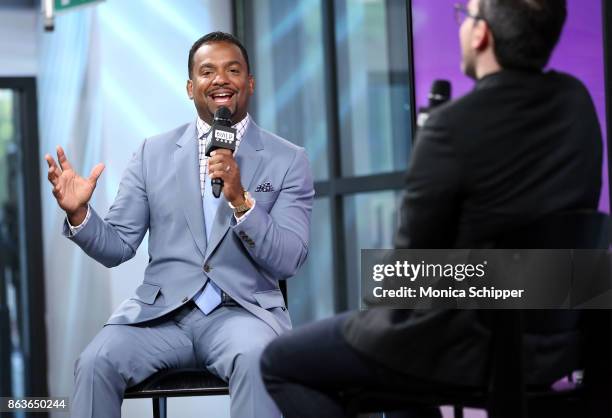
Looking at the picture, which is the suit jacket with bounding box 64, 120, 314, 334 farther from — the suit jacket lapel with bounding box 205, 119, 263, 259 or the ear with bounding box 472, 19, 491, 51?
the ear with bounding box 472, 19, 491, 51

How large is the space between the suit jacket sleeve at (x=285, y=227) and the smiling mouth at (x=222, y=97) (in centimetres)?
23

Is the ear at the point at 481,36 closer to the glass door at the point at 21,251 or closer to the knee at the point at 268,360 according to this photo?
the knee at the point at 268,360

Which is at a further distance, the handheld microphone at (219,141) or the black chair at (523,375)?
the handheld microphone at (219,141)

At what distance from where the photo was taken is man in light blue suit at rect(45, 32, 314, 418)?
2.33 metres

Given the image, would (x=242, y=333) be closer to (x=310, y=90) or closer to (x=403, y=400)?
(x=403, y=400)

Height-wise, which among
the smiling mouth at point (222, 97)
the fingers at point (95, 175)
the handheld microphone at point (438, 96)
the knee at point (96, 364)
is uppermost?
the smiling mouth at point (222, 97)

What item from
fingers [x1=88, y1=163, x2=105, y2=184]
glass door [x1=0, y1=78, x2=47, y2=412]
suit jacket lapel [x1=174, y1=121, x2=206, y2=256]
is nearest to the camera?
fingers [x1=88, y1=163, x2=105, y2=184]

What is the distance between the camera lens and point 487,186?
5.26ft

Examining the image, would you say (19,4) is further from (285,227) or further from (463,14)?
(463,14)

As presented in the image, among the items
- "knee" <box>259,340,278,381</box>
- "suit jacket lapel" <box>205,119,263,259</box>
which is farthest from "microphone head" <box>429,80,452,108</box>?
"suit jacket lapel" <box>205,119,263,259</box>

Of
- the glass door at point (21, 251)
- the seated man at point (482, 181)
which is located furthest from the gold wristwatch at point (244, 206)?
the glass door at point (21, 251)

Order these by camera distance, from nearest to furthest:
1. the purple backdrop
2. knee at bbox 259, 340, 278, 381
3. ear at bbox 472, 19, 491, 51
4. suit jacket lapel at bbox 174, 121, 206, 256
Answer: ear at bbox 472, 19, 491, 51 < knee at bbox 259, 340, 278, 381 < the purple backdrop < suit jacket lapel at bbox 174, 121, 206, 256

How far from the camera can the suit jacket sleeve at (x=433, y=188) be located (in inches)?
62.5

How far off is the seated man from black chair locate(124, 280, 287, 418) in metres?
0.71
